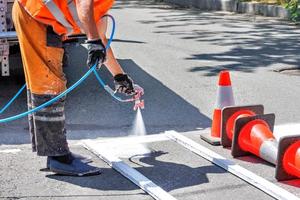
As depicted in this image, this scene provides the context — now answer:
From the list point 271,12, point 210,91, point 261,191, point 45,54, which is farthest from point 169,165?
point 271,12

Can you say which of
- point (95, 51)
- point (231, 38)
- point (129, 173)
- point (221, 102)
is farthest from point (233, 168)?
point (231, 38)

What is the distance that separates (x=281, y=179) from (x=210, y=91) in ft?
10.8

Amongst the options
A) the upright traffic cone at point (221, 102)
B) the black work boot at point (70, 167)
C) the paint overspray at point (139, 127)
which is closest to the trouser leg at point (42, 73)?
the black work boot at point (70, 167)

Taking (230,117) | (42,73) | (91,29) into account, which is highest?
(91,29)

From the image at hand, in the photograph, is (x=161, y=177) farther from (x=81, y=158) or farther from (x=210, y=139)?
(x=210, y=139)

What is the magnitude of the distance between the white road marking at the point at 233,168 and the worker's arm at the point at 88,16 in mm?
1423

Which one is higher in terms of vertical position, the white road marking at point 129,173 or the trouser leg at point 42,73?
the trouser leg at point 42,73

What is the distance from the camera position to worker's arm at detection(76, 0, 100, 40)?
4473 mm

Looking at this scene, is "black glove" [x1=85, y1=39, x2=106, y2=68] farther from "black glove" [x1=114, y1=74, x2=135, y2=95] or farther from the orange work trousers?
"black glove" [x1=114, y1=74, x2=135, y2=95]

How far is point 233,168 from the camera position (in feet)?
16.2

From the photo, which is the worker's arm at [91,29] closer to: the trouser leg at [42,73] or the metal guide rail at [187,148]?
the trouser leg at [42,73]

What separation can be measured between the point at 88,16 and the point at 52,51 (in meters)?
0.47

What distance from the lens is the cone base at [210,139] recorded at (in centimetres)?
564

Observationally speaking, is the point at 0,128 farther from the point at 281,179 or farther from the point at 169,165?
the point at 281,179
